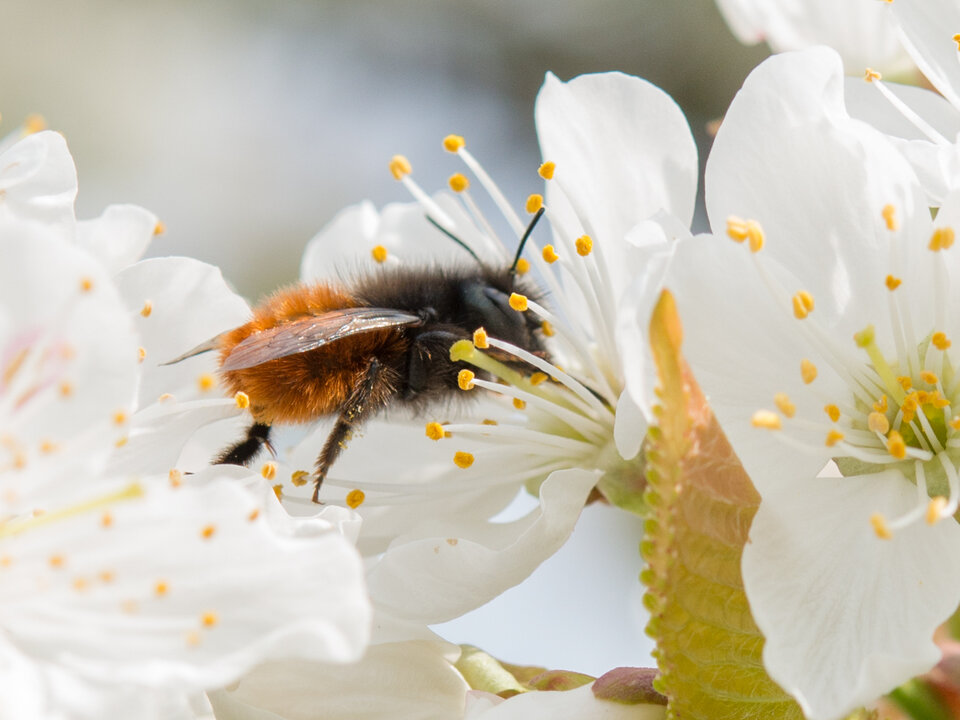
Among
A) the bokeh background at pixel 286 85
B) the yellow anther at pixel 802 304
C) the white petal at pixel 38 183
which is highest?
the yellow anther at pixel 802 304

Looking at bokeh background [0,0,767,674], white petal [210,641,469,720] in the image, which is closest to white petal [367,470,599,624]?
white petal [210,641,469,720]

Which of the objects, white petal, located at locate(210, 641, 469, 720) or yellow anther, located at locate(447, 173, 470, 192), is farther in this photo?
yellow anther, located at locate(447, 173, 470, 192)

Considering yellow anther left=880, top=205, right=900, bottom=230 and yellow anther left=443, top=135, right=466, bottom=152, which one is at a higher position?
yellow anther left=880, top=205, right=900, bottom=230

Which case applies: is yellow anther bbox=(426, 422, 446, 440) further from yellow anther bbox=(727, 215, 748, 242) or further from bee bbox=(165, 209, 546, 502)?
yellow anther bbox=(727, 215, 748, 242)

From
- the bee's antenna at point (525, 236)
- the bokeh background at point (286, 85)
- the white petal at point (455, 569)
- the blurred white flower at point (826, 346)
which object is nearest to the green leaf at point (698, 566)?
the blurred white flower at point (826, 346)

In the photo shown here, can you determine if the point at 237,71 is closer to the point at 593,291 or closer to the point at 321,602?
the point at 593,291

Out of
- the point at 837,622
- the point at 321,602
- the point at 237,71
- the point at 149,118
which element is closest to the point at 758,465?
the point at 837,622

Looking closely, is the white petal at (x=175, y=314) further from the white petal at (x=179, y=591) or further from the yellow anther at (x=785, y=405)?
the yellow anther at (x=785, y=405)
